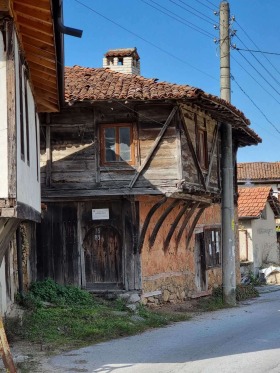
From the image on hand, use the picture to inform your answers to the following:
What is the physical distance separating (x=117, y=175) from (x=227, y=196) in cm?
428

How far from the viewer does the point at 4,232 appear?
874 centimetres

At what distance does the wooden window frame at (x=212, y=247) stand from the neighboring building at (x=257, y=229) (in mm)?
6338

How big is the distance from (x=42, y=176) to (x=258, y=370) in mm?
8739

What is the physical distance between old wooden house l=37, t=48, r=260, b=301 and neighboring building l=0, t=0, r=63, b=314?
105 inches

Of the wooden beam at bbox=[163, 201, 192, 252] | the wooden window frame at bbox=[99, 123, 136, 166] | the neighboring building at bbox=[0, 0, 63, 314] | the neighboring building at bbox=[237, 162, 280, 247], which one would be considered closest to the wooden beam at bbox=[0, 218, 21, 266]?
the neighboring building at bbox=[0, 0, 63, 314]

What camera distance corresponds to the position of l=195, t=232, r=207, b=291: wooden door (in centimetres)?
2027

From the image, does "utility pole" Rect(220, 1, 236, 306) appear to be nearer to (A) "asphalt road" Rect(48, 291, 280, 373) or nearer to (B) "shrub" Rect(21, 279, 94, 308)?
(A) "asphalt road" Rect(48, 291, 280, 373)

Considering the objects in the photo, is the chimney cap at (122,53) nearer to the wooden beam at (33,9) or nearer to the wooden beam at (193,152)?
the wooden beam at (193,152)

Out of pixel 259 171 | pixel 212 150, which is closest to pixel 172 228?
pixel 212 150

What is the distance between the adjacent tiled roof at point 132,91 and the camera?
15312 millimetres

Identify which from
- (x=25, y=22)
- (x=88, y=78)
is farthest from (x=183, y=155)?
(x=25, y=22)

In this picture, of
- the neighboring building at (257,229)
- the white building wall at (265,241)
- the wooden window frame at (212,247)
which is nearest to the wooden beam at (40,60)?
the wooden window frame at (212,247)

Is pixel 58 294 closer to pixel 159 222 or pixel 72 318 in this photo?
pixel 72 318

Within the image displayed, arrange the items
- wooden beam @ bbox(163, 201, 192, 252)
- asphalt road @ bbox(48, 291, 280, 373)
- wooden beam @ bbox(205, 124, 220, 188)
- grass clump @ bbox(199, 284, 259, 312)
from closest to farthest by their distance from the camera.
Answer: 1. asphalt road @ bbox(48, 291, 280, 373)
2. wooden beam @ bbox(163, 201, 192, 252)
3. wooden beam @ bbox(205, 124, 220, 188)
4. grass clump @ bbox(199, 284, 259, 312)
